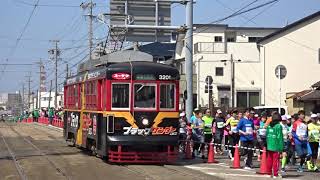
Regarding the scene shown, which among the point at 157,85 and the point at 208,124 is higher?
the point at 157,85

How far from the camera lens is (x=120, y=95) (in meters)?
17.9

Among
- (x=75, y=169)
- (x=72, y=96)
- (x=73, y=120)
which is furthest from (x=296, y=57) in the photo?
(x=75, y=169)

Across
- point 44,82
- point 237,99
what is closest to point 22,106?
point 44,82

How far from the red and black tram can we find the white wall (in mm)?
30053

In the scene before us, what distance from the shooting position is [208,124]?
2127 centimetres

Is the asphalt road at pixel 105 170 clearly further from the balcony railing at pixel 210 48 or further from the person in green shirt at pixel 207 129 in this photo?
the balcony railing at pixel 210 48

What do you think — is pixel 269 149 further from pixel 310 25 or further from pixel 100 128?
pixel 310 25

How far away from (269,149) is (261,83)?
3812 cm

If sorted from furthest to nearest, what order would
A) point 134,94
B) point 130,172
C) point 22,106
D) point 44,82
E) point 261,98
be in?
point 22,106 → point 44,82 → point 261,98 → point 134,94 → point 130,172

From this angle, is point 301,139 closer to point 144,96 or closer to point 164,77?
point 164,77

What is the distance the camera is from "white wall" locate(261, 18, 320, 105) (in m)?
47.0

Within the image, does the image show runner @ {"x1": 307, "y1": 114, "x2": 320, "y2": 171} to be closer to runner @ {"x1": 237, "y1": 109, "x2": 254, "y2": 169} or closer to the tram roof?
runner @ {"x1": 237, "y1": 109, "x2": 254, "y2": 169}

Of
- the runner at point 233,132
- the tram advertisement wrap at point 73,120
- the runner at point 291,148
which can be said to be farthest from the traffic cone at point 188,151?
the tram advertisement wrap at point 73,120

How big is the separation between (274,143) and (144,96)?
16.0 ft
